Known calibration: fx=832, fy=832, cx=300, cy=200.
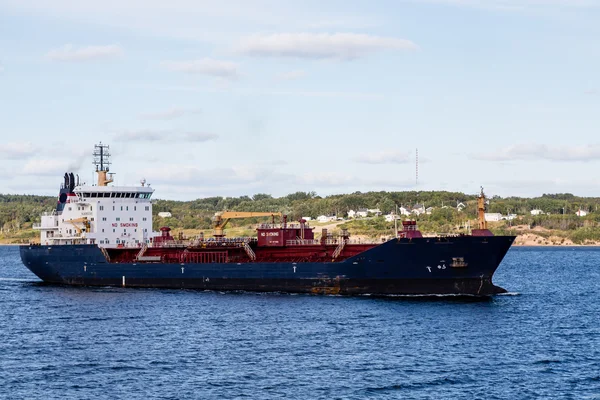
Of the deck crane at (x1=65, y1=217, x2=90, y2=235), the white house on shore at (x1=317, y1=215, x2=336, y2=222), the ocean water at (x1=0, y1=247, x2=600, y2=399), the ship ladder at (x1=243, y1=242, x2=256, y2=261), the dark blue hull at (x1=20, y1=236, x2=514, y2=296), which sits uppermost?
the white house on shore at (x1=317, y1=215, x2=336, y2=222)

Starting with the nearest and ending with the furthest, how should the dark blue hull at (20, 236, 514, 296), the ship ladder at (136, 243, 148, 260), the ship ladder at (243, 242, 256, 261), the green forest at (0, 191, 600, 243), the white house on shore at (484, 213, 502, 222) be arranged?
1. the dark blue hull at (20, 236, 514, 296)
2. the ship ladder at (243, 242, 256, 261)
3. the ship ladder at (136, 243, 148, 260)
4. the green forest at (0, 191, 600, 243)
5. the white house on shore at (484, 213, 502, 222)

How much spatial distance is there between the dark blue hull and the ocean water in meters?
1.29

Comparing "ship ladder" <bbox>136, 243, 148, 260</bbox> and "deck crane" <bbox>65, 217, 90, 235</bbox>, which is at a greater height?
"deck crane" <bbox>65, 217, 90, 235</bbox>

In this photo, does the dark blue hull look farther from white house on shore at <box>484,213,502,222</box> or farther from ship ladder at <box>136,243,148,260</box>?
white house on shore at <box>484,213,502,222</box>

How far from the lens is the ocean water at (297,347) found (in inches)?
1201

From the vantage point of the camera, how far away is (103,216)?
66312mm

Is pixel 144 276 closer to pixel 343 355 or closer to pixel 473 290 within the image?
pixel 473 290

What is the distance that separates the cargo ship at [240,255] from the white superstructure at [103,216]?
80 mm

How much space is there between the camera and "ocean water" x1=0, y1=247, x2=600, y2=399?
30.5 metres

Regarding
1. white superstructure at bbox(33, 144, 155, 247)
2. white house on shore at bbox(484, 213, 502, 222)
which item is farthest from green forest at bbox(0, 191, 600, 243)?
white superstructure at bbox(33, 144, 155, 247)

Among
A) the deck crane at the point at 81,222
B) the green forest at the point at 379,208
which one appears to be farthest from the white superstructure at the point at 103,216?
the green forest at the point at 379,208

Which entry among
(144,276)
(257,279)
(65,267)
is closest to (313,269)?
(257,279)

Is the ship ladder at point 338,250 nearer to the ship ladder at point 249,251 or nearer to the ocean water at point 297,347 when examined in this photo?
the ocean water at point 297,347

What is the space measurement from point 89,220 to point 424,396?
43000 millimetres
